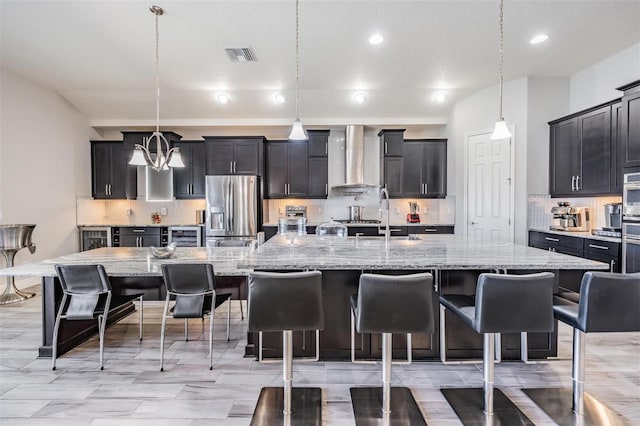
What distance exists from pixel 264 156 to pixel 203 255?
10.9ft

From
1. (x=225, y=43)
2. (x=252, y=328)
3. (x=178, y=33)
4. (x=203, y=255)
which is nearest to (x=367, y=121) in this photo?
(x=225, y=43)

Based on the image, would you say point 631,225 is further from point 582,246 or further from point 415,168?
point 415,168

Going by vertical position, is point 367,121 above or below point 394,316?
above

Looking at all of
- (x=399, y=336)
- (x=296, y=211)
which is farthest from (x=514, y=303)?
(x=296, y=211)

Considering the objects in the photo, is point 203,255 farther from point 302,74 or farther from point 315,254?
point 302,74

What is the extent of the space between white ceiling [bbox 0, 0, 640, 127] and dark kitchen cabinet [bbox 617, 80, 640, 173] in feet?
2.40

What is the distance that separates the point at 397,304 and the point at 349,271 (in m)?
0.76

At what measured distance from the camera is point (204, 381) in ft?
7.79

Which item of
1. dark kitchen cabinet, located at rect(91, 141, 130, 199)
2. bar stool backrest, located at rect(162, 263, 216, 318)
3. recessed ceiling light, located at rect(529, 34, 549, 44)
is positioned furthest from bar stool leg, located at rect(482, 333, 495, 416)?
dark kitchen cabinet, located at rect(91, 141, 130, 199)

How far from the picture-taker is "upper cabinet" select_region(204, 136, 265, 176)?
239 inches

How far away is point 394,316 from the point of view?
1.79m

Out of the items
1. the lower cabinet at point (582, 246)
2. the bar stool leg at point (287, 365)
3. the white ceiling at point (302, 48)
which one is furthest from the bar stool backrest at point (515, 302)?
the white ceiling at point (302, 48)

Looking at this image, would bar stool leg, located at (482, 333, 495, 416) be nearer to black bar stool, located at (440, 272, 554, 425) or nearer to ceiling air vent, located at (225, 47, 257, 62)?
black bar stool, located at (440, 272, 554, 425)

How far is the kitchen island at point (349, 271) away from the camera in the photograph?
7.07ft
